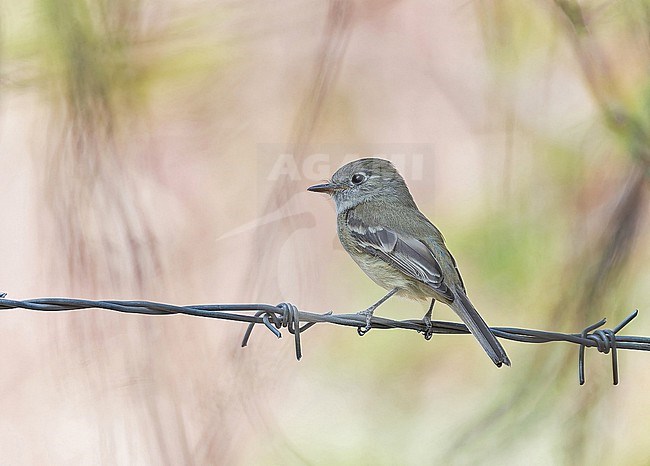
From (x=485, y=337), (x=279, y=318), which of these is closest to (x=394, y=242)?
(x=485, y=337)

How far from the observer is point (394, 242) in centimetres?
363

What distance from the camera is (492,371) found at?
16.1ft

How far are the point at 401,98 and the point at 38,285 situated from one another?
7.73 ft

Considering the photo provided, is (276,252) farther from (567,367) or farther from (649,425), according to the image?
(649,425)

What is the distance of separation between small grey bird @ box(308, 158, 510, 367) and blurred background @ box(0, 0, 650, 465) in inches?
29.3

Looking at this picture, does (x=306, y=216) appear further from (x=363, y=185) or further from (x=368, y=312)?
(x=368, y=312)

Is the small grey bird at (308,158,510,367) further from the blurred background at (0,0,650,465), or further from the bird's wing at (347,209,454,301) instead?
the blurred background at (0,0,650,465)

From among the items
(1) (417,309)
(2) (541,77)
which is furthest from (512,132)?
(1) (417,309)

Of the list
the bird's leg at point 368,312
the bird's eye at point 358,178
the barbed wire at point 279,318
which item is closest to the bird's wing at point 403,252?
the bird's leg at point 368,312

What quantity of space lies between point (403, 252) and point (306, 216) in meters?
1.43

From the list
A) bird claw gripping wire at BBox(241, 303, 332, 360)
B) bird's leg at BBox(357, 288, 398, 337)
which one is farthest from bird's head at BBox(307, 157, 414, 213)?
bird claw gripping wire at BBox(241, 303, 332, 360)

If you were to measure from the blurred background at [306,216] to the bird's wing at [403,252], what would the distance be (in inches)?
42.3

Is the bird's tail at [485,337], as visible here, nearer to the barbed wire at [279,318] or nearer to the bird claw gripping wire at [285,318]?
the barbed wire at [279,318]

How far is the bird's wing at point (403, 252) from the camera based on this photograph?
3377mm
